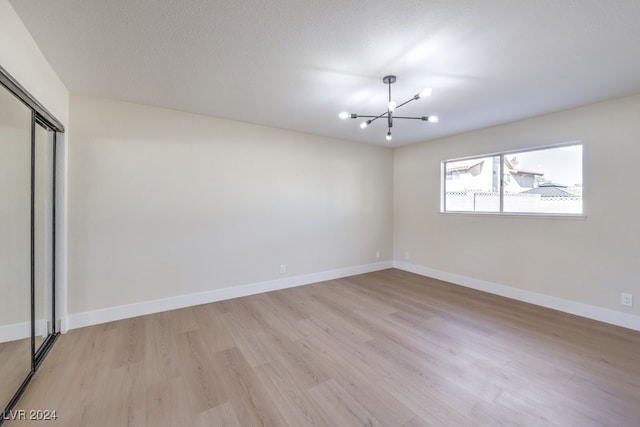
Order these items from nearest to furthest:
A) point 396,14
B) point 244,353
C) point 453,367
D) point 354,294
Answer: point 396,14 < point 453,367 < point 244,353 < point 354,294

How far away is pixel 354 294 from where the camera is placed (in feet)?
12.6

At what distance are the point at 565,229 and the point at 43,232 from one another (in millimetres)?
5792

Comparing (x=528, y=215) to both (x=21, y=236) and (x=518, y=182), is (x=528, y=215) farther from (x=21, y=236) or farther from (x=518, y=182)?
(x=21, y=236)

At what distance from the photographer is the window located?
326 centimetres

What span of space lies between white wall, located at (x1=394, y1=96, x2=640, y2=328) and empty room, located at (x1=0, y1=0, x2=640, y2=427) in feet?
0.08

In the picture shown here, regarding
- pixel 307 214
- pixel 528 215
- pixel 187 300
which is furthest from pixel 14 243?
pixel 528 215

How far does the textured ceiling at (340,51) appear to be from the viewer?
1.59 metres

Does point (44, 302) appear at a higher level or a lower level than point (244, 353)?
higher

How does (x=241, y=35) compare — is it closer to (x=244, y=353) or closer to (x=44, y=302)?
(x=244, y=353)

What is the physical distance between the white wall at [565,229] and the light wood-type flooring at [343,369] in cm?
48

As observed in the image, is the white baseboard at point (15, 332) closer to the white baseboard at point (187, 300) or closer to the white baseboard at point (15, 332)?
the white baseboard at point (15, 332)

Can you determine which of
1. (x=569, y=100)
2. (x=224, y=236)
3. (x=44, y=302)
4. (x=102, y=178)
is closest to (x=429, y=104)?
(x=569, y=100)

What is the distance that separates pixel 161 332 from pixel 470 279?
14.3 feet

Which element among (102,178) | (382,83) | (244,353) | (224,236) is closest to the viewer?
(244,353)
